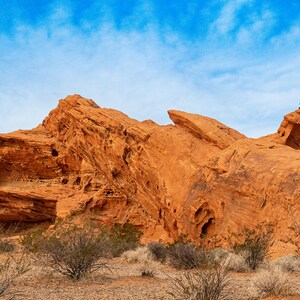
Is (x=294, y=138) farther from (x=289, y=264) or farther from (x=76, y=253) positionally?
(x=76, y=253)

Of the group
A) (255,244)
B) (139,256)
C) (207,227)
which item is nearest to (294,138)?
(207,227)

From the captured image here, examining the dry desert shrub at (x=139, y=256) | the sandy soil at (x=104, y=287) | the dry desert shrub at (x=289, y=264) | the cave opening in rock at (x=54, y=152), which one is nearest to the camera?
the sandy soil at (x=104, y=287)

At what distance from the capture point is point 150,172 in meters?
23.1

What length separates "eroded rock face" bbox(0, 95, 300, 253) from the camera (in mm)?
16984

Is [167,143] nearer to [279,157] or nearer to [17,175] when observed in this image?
[279,157]

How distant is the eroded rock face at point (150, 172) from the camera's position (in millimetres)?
16984

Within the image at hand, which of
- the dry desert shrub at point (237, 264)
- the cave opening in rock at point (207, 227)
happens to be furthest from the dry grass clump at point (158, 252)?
the dry desert shrub at point (237, 264)

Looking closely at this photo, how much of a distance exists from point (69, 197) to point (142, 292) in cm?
2526

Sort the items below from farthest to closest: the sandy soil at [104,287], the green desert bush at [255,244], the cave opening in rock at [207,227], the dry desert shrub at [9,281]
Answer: the cave opening in rock at [207,227] < the green desert bush at [255,244] < the sandy soil at [104,287] < the dry desert shrub at [9,281]

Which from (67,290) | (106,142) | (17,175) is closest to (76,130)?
(106,142)

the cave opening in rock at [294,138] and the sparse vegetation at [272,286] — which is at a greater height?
the cave opening in rock at [294,138]

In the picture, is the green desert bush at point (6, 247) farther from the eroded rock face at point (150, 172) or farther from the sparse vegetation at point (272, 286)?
the sparse vegetation at point (272, 286)

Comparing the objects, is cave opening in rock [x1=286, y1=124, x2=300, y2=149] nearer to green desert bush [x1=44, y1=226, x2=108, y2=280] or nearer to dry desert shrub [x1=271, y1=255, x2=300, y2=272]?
dry desert shrub [x1=271, y1=255, x2=300, y2=272]

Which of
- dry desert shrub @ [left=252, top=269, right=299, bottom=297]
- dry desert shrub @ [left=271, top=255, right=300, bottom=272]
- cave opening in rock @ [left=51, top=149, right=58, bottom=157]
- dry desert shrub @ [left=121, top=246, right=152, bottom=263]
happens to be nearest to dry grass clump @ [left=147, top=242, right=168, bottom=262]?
dry desert shrub @ [left=121, top=246, right=152, bottom=263]
